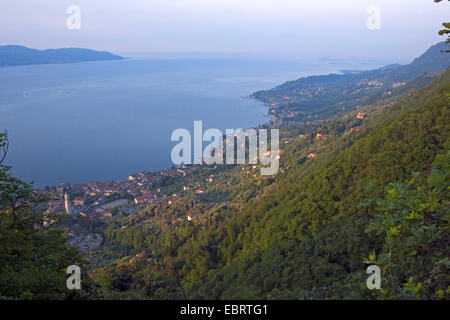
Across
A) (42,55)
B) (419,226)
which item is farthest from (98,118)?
(419,226)

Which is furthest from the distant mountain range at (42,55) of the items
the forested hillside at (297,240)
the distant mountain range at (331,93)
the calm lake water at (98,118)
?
the forested hillside at (297,240)

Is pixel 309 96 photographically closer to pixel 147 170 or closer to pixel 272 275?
pixel 147 170

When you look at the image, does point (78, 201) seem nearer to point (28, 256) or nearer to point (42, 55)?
point (28, 256)

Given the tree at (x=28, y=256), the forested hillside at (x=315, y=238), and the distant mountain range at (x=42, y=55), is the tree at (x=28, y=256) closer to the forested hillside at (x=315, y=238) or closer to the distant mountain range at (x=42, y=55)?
the forested hillside at (x=315, y=238)

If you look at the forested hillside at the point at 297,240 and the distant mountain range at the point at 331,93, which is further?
the distant mountain range at the point at 331,93

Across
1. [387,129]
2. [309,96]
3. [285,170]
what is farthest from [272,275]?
[309,96]
